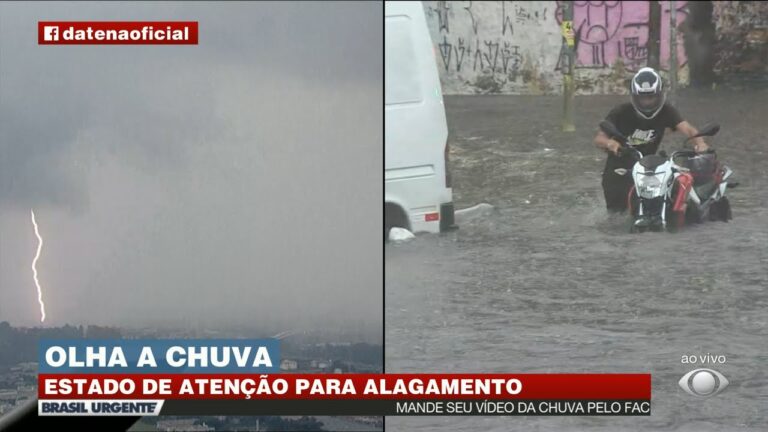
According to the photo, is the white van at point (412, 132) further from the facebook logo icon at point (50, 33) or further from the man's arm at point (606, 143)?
the facebook logo icon at point (50, 33)

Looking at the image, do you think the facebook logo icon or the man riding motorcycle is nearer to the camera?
the man riding motorcycle

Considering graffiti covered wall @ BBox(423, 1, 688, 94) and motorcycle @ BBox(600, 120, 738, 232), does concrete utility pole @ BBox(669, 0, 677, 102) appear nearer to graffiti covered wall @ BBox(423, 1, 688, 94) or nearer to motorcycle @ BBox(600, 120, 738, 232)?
graffiti covered wall @ BBox(423, 1, 688, 94)

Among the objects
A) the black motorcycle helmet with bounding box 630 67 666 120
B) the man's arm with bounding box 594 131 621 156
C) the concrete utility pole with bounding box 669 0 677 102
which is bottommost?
the man's arm with bounding box 594 131 621 156

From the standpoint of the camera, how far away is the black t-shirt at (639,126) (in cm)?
404

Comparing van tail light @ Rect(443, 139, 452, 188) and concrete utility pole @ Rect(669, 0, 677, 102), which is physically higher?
concrete utility pole @ Rect(669, 0, 677, 102)

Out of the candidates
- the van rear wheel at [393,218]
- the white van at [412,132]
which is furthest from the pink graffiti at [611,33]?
the van rear wheel at [393,218]

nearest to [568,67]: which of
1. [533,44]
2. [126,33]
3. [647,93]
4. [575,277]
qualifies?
[533,44]

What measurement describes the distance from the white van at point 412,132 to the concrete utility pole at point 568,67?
41 cm

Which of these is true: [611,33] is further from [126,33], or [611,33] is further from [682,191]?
[126,33]

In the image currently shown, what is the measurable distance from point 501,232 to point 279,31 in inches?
40.1

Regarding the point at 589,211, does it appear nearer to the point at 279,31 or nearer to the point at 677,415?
the point at 677,415

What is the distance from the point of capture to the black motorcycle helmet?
4.04m

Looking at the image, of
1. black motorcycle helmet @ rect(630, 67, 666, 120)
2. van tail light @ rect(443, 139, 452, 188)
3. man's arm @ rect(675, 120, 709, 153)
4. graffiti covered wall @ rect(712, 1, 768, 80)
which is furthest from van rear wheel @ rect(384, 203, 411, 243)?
graffiti covered wall @ rect(712, 1, 768, 80)

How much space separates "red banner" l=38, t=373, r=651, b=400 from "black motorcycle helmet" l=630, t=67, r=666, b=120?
2.93 feet
